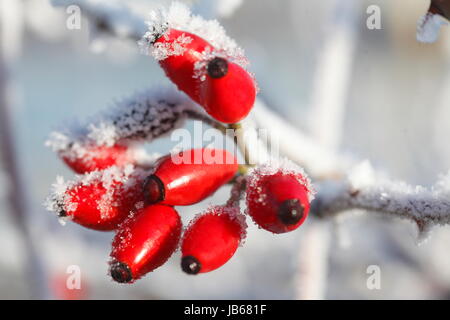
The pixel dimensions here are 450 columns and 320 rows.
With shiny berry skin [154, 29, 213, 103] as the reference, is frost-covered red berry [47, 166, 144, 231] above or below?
below

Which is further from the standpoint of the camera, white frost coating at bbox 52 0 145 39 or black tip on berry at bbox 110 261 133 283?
white frost coating at bbox 52 0 145 39

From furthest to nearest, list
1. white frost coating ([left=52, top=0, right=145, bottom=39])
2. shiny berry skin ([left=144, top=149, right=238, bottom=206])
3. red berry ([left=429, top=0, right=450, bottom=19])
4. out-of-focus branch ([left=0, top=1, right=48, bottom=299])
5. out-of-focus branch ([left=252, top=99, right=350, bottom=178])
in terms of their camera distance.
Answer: out-of-focus branch ([left=0, top=1, right=48, bottom=299]), out-of-focus branch ([left=252, top=99, right=350, bottom=178]), white frost coating ([left=52, top=0, right=145, bottom=39]), shiny berry skin ([left=144, top=149, right=238, bottom=206]), red berry ([left=429, top=0, right=450, bottom=19])

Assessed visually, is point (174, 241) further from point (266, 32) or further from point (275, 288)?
point (266, 32)

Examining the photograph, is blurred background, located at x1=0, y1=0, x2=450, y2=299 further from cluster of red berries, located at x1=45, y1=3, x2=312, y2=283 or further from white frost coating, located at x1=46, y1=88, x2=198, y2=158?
cluster of red berries, located at x1=45, y1=3, x2=312, y2=283

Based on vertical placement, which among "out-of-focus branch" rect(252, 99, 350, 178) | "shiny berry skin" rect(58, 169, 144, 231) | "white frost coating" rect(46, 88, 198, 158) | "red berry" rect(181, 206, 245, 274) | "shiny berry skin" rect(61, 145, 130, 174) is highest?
"out-of-focus branch" rect(252, 99, 350, 178)

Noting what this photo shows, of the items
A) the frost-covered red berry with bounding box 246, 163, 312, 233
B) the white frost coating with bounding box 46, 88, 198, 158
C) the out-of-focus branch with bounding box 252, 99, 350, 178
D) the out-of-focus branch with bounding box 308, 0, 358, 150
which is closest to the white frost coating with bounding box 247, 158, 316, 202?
the frost-covered red berry with bounding box 246, 163, 312, 233

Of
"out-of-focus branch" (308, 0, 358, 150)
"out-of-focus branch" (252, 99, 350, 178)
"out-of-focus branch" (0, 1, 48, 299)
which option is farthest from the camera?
"out-of-focus branch" (308, 0, 358, 150)

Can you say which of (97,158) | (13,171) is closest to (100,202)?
(97,158)

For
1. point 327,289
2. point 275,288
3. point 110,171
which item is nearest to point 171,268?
point 275,288

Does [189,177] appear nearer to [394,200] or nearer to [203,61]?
[203,61]
